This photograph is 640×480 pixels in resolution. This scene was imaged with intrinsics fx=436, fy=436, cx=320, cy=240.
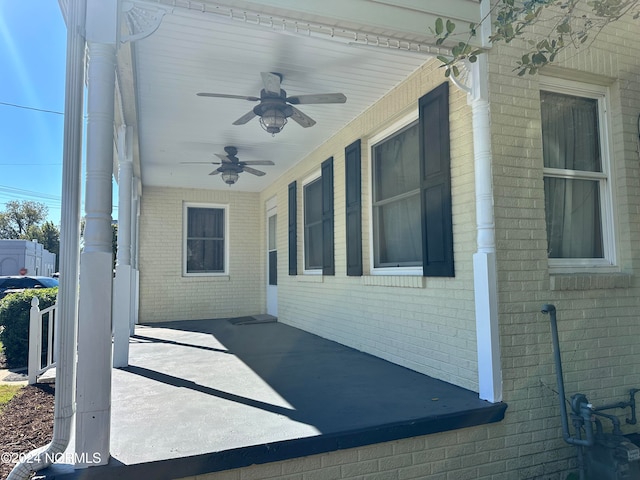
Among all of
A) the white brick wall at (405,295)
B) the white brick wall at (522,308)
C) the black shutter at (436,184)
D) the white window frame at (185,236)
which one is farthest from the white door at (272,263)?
the black shutter at (436,184)

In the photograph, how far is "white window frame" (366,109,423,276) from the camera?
435 centimetres

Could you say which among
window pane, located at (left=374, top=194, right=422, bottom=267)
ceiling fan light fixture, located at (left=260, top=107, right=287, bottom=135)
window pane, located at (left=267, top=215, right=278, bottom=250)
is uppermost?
ceiling fan light fixture, located at (left=260, top=107, right=287, bottom=135)

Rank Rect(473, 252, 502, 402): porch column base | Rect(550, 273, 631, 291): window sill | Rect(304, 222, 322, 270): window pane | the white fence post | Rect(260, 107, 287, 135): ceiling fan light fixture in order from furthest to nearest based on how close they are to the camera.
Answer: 1. Rect(304, 222, 322, 270): window pane
2. the white fence post
3. Rect(260, 107, 287, 135): ceiling fan light fixture
4. Rect(550, 273, 631, 291): window sill
5. Rect(473, 252, 502, 402): porch column base

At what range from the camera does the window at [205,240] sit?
941 cm

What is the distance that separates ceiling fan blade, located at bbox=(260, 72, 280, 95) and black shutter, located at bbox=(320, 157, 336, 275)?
6.65 ft

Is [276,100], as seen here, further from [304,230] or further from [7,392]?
[7,392]

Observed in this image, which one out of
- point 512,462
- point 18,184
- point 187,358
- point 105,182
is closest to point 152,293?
point 187,358

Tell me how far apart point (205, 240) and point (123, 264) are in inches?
176

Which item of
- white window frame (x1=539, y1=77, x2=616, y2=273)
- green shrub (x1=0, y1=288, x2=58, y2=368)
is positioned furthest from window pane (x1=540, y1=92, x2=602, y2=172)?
green shrub (x1=0, y1=288, x2=58, y2=368)

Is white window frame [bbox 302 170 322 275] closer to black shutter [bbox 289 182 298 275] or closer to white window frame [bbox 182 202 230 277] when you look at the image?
black shutter [bbox 289 182 298 275]

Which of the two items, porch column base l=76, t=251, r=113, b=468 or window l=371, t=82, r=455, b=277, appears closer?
porch column base l=76, t=251, r=113, b=468

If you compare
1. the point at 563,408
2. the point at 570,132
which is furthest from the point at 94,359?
the point at 570,132

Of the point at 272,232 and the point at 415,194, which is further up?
the point at 272,232

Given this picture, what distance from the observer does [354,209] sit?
17.2 feet
